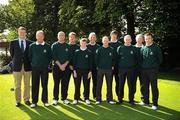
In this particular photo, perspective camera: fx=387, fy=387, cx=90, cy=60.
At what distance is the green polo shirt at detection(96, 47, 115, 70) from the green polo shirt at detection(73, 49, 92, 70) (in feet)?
0.90

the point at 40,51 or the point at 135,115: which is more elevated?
the point at 40,51

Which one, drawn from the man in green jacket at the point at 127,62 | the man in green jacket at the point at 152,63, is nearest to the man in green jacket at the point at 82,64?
the man in green jacket at the point at 127,62

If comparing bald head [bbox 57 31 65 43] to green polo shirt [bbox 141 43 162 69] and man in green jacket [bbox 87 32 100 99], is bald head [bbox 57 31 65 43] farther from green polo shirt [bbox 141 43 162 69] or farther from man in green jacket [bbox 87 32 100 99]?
green polo shirt [bbox 141 43 162 69]

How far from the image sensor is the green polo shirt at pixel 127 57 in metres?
10.4

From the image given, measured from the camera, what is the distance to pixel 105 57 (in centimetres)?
1055

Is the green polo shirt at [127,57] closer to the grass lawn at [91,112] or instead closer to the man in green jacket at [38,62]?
the grass lawn at [91,112]

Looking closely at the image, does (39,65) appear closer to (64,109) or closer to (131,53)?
(64,109)

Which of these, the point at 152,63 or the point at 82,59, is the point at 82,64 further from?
the point at 152,63

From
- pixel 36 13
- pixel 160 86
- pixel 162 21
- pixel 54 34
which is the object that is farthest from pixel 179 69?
pixel 36 13

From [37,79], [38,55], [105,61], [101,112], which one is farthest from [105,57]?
[37,79]

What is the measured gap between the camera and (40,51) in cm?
1010

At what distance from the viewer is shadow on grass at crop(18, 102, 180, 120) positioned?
8.98 meters

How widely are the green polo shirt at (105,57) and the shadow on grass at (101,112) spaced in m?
1.07

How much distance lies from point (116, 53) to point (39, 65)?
2.17 m
